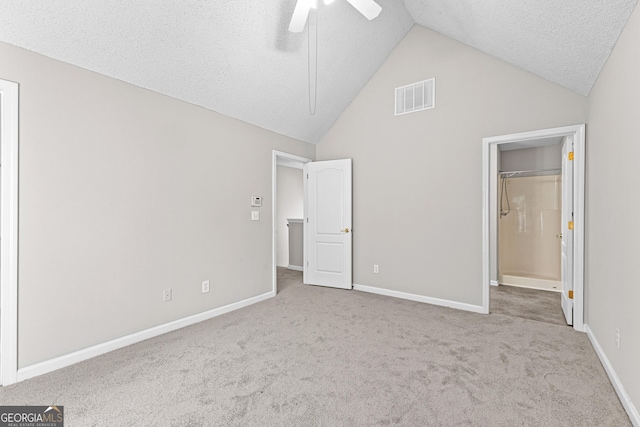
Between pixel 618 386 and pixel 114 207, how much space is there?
3924mm

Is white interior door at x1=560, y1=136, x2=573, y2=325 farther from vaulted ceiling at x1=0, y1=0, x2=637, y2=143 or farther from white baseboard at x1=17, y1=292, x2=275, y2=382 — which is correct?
white baseboard at x1=17, y1=292, x2=275, y2=382

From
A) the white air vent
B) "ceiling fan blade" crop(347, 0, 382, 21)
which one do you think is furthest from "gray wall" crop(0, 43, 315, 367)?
the white air vent

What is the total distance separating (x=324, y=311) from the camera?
3516 mm

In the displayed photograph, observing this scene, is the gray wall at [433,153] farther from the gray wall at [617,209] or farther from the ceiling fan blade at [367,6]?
the ceiling fan blade at [367,6]

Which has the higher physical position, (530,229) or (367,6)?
(367,6)

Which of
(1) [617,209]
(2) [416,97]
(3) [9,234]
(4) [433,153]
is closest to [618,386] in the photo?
(1) [617,209]

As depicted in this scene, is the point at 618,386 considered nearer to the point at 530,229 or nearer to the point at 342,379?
the point at 342,379

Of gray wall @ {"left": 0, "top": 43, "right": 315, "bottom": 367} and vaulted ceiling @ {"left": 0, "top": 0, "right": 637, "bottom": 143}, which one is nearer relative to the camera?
vaulted ceiling @ {"left": 0, "top": 0, "right": 637, "bottom": 143}

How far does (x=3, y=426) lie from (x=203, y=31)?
9.95ft

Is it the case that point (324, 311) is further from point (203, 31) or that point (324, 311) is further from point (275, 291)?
point (203, 31)

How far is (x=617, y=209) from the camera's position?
199 centimetres

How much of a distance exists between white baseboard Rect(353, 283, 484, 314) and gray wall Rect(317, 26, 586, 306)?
63mm

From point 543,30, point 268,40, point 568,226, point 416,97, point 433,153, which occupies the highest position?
point 268,40

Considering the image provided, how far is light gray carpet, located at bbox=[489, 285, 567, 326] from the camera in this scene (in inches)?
132
